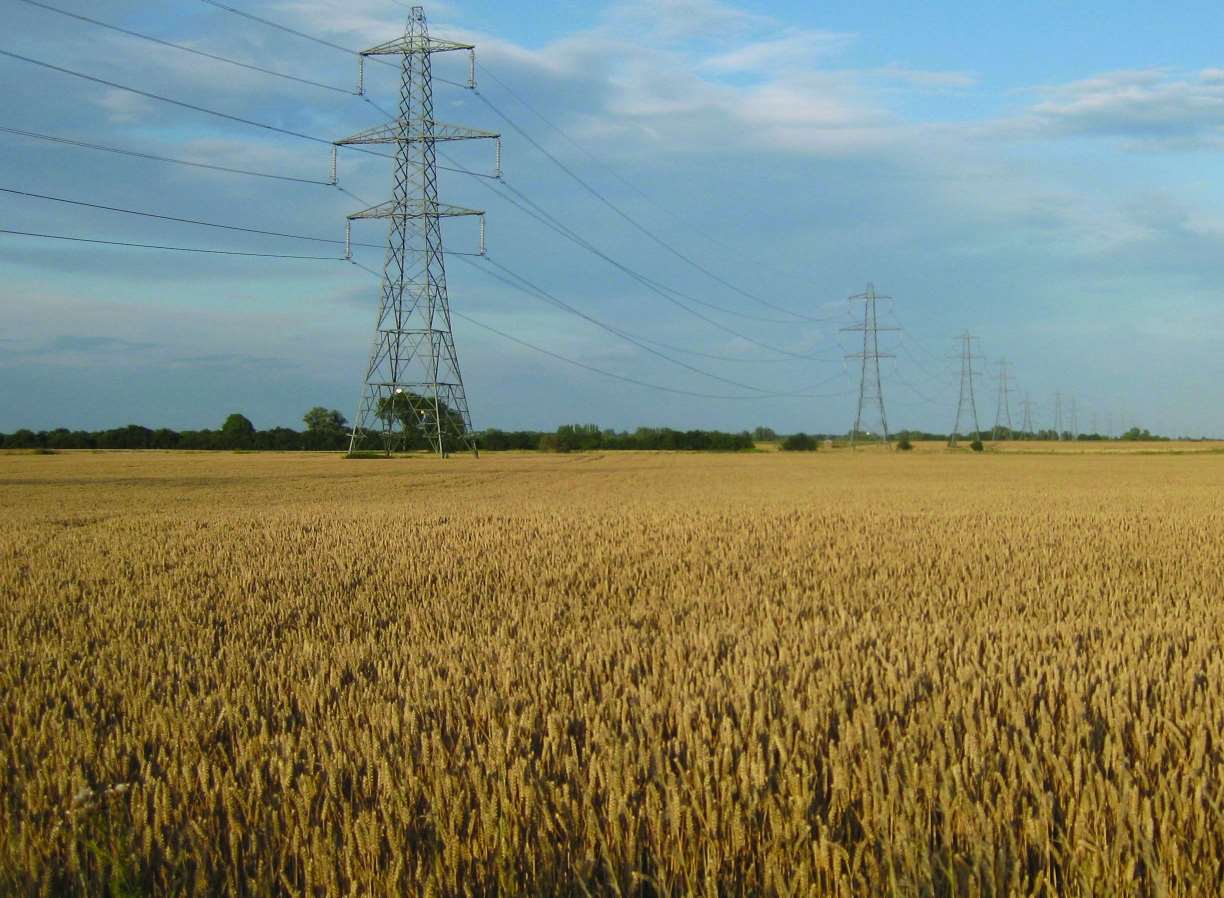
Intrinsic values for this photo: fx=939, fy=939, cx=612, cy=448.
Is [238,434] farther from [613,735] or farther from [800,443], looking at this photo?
[613,735]

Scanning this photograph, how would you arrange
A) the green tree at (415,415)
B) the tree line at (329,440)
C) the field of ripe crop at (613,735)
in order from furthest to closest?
the tree line at (329,440) < the green tree at (415,415) < the field of ripe crop at (613,735)

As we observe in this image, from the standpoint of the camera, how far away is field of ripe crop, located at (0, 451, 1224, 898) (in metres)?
2.31

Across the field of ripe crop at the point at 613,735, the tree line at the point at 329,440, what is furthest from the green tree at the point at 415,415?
the field of ripe crop at the point at 613,735

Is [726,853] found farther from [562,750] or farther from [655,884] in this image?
[562,750]

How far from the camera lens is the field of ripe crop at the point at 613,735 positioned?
7.59 feet

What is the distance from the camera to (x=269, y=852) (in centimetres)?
243

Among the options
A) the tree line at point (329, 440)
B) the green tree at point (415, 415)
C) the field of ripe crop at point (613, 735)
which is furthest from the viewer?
the tree line at point (329, 440)

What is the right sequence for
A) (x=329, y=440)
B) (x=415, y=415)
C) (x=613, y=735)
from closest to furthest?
(x=613, y=735)
(x=415, y=415)
(x=329, y=440)

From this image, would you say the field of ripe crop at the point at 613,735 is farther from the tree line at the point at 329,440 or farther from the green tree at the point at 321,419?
the green tree at the point at 321,419

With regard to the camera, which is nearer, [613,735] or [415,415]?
[613,735]

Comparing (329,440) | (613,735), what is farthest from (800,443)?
(613,735)

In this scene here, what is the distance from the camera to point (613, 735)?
3.09m

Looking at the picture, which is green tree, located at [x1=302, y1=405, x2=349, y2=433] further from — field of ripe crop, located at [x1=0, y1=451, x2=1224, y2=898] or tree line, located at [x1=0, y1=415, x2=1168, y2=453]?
field of ripe crop, located at [x1=0, y1=451, x2=1224, y2=898]

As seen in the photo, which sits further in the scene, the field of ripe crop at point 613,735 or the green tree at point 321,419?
the green tree at point 321,419
